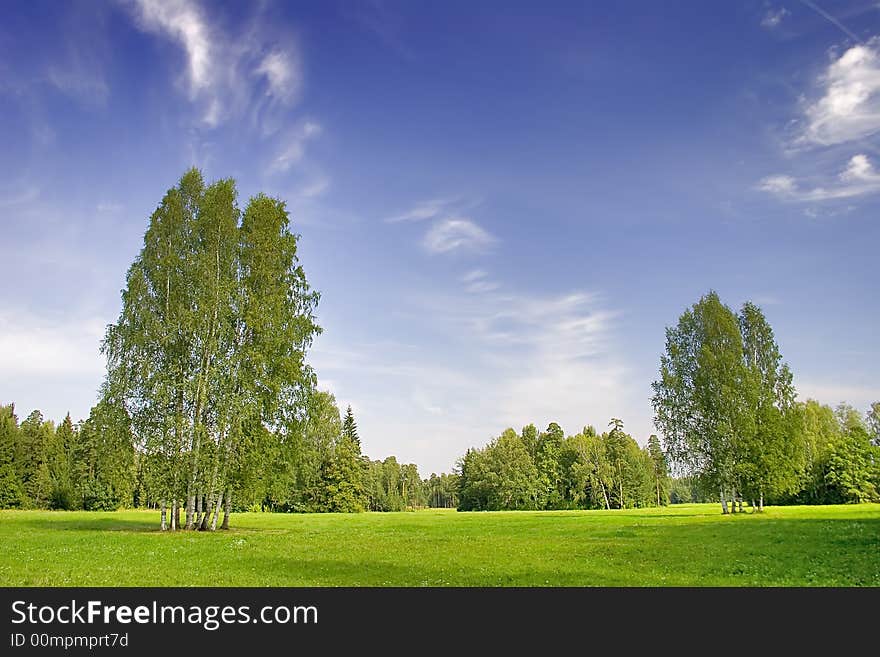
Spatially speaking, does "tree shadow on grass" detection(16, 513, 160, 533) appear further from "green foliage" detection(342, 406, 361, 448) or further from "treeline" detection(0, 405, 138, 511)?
"green foliage" detection(342, 406, 361, 448)

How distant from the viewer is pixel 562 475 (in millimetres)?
110000

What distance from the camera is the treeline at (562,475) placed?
350 ft

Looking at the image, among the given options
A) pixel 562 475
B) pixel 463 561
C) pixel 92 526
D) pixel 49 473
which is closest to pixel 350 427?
pixel 562 475

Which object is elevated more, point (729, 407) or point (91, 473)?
point (729, 407)

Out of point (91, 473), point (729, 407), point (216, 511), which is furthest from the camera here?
point (91, 473)

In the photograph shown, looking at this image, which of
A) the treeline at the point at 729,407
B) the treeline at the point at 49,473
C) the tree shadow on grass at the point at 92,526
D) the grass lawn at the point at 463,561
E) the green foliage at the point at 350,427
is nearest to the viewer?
the grass lawn at the point at 463,561

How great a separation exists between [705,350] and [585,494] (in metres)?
57.0

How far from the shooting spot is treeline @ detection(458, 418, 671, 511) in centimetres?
10669

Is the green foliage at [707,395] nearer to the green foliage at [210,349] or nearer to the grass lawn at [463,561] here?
the grass lawn at [463,561]

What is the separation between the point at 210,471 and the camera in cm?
3791

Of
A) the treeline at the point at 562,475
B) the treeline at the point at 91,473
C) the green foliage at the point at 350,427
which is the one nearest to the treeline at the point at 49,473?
the treeline at the point at 91,473

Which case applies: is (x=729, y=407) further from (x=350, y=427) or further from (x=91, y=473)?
(x=91, y=473)

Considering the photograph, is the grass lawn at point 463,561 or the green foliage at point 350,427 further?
the green foliage at point 350,427
